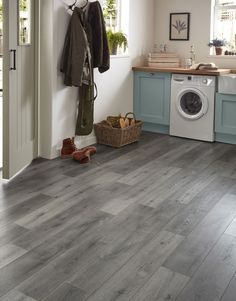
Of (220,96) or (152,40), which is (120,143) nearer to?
(220,96)

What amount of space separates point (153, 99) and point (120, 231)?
10.0 ft

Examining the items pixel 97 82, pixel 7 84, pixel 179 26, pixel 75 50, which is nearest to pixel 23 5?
pixel 75 50

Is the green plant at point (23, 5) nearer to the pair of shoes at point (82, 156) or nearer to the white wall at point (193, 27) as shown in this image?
the pair of shoes at point (82, 156)

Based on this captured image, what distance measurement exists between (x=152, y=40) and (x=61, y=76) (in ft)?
6.89

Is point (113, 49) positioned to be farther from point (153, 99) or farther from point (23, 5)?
point (23, 5)

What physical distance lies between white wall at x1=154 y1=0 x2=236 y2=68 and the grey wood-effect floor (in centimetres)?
173

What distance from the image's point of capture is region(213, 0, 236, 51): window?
5367 millimetres

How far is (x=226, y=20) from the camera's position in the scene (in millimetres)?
5402

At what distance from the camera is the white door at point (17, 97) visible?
3.40 metres

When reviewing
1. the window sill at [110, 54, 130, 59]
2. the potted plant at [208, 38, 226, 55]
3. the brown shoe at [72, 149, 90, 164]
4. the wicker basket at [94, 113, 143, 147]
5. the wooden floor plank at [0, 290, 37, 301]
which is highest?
the potted plant at [208, 38, 226, 55]

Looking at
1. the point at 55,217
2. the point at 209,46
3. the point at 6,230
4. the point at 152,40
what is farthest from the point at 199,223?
the point at 152,40

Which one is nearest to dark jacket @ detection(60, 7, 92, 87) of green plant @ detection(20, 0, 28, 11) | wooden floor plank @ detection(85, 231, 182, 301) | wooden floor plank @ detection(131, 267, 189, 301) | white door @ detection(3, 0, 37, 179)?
white door @ detection(3, 0, 37, 179)

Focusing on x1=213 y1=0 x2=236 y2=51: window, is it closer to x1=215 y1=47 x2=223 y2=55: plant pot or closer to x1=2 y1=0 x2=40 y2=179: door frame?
x1=215 y1=47 x2=223 y2=55: plant pot

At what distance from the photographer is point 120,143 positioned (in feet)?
15.7
